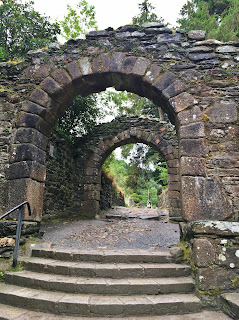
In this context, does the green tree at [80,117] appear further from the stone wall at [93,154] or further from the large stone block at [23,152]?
the large stone block at [23,152]

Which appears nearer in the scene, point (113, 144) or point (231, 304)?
point (231, 304)

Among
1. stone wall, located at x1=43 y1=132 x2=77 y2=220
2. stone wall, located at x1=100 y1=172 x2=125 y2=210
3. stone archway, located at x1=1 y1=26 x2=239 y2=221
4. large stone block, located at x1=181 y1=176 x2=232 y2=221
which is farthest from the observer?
stone wall, located at x1=100 y1=172 x2=125 y2=210

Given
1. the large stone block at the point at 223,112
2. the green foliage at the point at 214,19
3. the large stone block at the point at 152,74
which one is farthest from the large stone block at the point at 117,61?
the green foliage at the point at 214,19

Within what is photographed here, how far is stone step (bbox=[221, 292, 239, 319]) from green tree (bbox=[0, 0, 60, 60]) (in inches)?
314

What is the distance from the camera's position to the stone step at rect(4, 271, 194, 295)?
2.74 metres

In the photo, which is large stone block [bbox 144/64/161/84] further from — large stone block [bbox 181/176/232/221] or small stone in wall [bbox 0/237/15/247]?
small stone in wall [bbox 0/237/15/247]

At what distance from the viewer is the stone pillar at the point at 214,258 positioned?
2818 millimetres

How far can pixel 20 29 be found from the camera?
7.73m

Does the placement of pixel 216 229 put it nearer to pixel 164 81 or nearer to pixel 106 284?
pixel 106 284

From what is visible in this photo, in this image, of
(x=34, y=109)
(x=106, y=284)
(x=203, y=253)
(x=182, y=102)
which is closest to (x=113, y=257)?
(x=106, y=284)

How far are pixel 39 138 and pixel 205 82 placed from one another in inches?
120

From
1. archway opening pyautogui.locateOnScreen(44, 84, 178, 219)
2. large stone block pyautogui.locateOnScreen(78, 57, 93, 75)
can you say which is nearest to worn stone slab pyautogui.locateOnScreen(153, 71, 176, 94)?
large stone block pyautogui.locateOnScreen(78, 57, 93, 75)

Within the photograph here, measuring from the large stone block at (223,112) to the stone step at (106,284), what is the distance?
237 centimetres

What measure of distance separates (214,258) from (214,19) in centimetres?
1078
